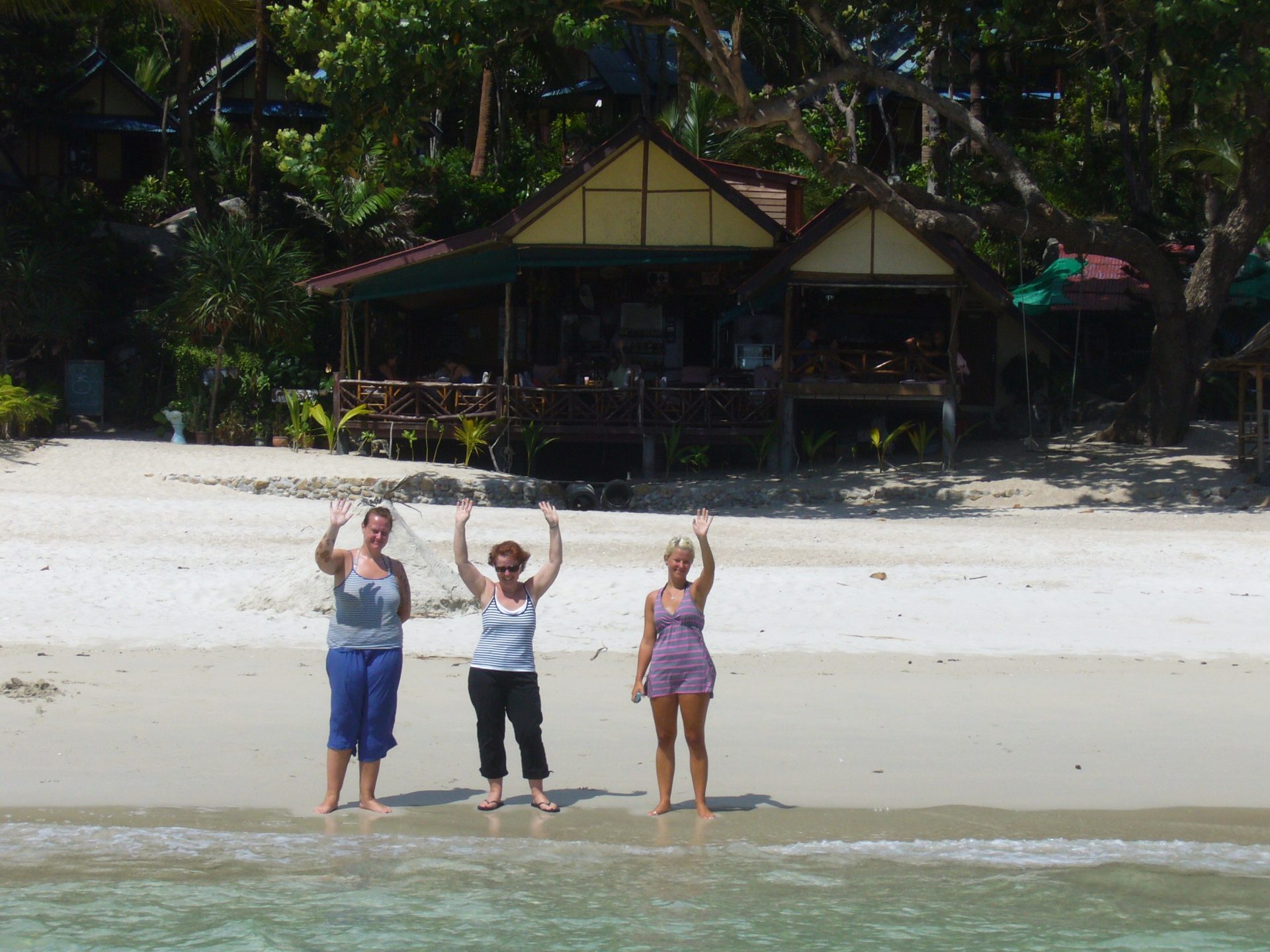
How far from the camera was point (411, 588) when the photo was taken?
11.1m

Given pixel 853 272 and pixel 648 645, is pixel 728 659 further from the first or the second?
pixel 853 272

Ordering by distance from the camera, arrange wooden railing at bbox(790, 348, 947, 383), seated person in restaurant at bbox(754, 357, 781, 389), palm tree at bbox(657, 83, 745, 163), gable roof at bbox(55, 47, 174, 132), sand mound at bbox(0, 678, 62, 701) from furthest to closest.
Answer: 1. gable roof at bbox(55, 47, 174, 132)
2. palm tree at bbox(657, 83, 745, 163)
3. seated person in restaurant at bbox(754, 357, 781, 389)
4. wooden railing at bbox(790, 348, 947, 383)
5. sand mound at bbox(0, 678, 62, 701)

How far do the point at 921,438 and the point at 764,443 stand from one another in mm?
2709

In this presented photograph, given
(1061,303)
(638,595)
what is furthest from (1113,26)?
(638,595)

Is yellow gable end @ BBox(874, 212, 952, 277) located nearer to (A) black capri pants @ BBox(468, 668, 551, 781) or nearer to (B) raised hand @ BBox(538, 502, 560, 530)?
(B) raised hand @ BBox(538, 502, 560, 530)

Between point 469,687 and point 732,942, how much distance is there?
1782mm

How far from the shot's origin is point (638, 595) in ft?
39.9

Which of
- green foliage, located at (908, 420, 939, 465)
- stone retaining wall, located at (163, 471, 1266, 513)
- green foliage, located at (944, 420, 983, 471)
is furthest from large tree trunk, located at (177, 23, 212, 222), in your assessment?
green foliage, located at (944, 420, 983, 471)

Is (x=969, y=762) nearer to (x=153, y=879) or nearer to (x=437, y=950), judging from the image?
Result: (x=437, y=950)

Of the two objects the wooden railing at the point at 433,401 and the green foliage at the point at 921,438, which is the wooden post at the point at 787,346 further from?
the wooden railing at the point at 433,401

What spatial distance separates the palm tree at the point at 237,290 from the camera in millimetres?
23094

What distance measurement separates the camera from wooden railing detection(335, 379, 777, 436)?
2130 centimetres

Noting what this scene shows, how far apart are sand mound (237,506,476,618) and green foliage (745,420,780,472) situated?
1062 cm

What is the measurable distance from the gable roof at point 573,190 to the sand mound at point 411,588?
1016 centimetres
